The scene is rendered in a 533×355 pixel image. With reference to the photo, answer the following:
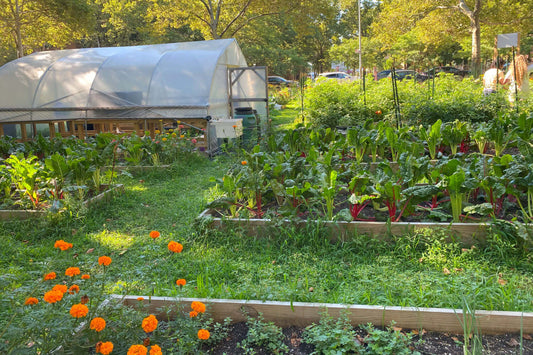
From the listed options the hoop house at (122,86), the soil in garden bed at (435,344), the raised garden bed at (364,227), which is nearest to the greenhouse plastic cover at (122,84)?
the hoop house at (122,86)

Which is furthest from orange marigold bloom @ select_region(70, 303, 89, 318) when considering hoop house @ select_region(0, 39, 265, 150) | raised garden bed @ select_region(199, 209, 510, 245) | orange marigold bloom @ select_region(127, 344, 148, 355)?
hoop house @ select_region(0, 39, 265, 150)

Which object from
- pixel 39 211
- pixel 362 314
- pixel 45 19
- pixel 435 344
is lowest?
pixel 435 344

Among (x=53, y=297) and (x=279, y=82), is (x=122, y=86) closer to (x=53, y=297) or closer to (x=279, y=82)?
(x=53, y=297)

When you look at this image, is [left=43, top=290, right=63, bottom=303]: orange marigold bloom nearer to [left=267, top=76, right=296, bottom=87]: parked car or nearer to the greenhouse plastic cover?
the greenhouse plastic cover

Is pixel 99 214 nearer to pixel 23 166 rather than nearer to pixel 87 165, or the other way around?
pixel 87 165

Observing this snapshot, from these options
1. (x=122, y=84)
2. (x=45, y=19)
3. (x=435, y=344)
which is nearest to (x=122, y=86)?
(x=122, y=84)

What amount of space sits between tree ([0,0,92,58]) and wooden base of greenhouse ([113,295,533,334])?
13157 mm

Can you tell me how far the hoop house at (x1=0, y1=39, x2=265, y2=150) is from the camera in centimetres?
1045

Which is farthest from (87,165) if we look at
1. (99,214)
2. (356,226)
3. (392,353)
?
(392,353)

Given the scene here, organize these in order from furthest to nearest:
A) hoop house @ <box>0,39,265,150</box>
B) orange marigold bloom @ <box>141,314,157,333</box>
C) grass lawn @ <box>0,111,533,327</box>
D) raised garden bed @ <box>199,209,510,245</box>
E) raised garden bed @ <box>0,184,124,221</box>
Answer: hoop house @ <box>0,39,265,150</box> < raised garden bed @ <box>0,184,124,221</box> < raised garden bed @ <box>199,209,510,245</box> < grass lawn @ <box>0,111,533,327</box> < orange marigold bloom @ <box>141,314,157,333</box>

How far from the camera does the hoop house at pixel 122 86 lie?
1045cm

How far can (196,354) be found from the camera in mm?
2346

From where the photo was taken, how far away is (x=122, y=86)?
1085 cm

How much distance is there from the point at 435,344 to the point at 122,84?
10.2 m
